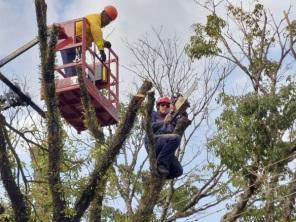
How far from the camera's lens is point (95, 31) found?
10.6 m

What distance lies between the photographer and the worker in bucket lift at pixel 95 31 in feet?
34.0

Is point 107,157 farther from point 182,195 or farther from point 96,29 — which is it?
point 182,195

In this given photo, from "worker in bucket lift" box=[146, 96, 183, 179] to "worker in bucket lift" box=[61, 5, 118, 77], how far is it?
242cm

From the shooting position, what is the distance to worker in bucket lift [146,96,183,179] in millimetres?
7977

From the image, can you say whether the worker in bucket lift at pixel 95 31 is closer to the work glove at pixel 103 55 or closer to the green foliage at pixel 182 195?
the work glove at pixel 103 55

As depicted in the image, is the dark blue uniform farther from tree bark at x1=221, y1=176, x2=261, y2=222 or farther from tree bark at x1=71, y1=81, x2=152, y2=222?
tree bark at x1=221, y1=176, x2=261, y2=222

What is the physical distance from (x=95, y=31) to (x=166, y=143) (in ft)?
10.5

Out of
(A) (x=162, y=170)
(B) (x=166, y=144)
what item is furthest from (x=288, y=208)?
(A) (x=162, y=170)

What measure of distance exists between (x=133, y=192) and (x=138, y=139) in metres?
1.42

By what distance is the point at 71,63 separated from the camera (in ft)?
33.3

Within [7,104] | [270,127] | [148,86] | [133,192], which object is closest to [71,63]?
[7,104]

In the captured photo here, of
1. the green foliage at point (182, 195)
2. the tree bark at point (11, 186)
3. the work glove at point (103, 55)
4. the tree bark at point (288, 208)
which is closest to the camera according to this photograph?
the tree bark at point (11, 186)

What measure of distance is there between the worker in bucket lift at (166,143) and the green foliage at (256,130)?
418 centimetres

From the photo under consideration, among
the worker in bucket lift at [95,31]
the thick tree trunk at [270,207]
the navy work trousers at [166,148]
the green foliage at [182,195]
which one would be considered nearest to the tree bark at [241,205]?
the thick tree trunk at [270,207]
